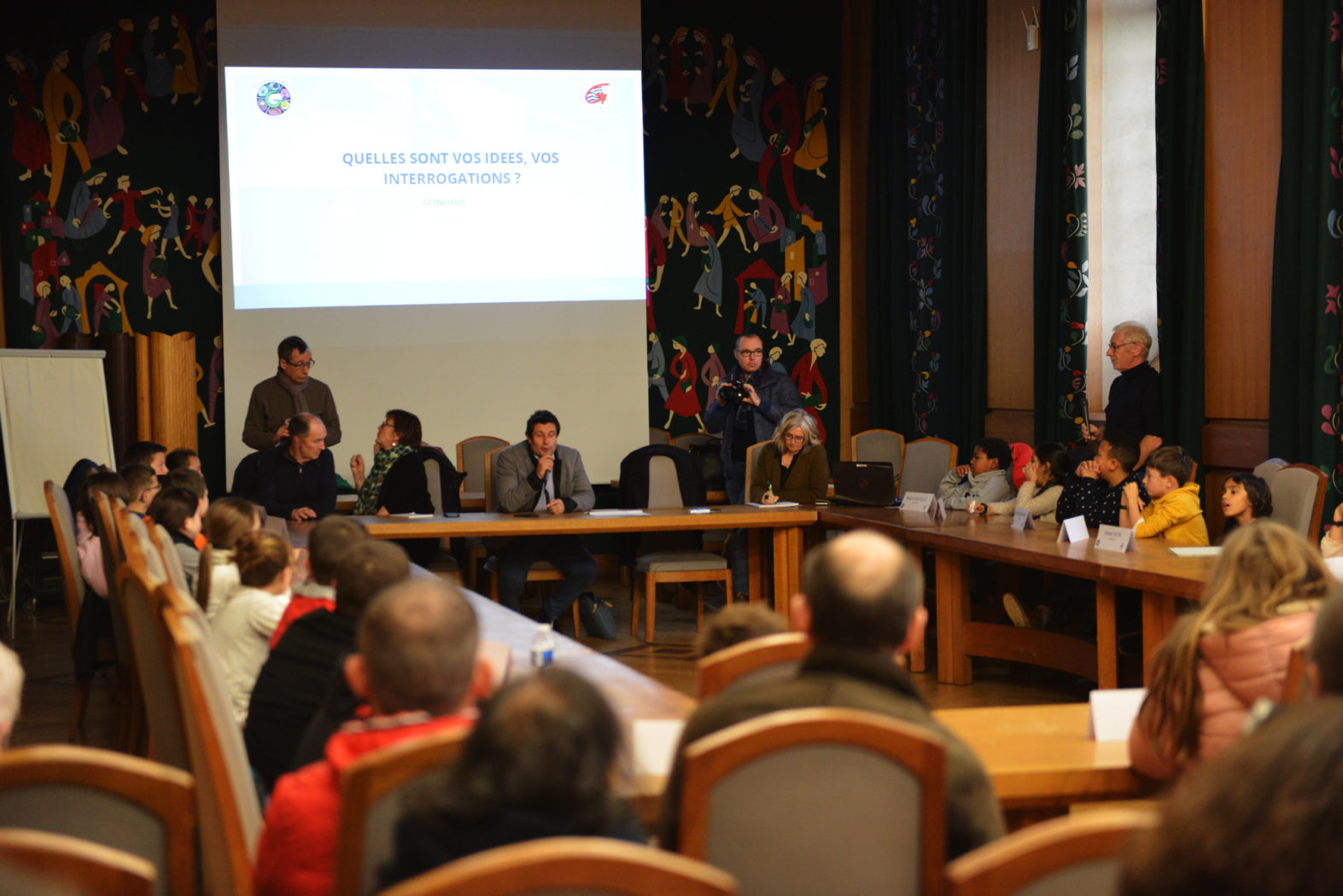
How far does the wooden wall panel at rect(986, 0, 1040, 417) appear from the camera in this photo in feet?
24.1

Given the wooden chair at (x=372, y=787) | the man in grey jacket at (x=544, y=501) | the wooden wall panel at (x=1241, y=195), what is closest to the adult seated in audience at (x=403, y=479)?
the man in grey jacket at (x=544, y=501)

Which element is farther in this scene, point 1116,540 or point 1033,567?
point 1033,567

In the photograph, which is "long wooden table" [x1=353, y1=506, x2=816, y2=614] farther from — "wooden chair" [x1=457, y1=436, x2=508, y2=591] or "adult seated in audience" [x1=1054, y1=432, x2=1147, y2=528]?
"wooden chair" [x1=457, y1=436, x2=508, y2=591]

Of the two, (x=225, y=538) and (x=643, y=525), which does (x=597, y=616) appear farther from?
(x=225, y=538)

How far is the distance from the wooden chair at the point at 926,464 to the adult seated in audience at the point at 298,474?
10.7 ft

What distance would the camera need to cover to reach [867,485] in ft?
20.8

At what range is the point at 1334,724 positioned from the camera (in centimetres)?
75

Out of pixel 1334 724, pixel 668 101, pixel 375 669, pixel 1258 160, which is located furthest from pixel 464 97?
pixel 1334 724

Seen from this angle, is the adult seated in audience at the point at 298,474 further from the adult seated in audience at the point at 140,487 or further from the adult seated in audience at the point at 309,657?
the adult seated in audience at the point at 309,657

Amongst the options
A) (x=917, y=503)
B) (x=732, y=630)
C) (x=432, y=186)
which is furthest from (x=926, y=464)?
(x=732, y=630)

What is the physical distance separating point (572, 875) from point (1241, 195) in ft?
18.6

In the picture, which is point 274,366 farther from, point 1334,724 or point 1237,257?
point 1334,724

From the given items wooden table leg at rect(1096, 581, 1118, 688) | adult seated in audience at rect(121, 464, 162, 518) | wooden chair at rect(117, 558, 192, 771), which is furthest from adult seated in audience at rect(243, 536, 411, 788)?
wooden table leg at rect(1096, 581, 1118, 688)

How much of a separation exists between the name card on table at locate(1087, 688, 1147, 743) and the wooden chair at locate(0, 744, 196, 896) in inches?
64.4
